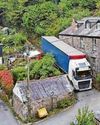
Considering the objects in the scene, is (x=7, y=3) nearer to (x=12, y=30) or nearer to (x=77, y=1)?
(x=12, y=30)

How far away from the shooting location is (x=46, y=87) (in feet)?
134

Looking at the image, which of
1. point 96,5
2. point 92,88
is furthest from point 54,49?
point 96,5

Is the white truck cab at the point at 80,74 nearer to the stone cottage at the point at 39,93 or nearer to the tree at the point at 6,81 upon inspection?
the stone cottage at the point at 39,93

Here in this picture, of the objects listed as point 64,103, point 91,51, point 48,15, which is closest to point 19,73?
point 64,103

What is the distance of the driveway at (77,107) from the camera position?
37.4 metres

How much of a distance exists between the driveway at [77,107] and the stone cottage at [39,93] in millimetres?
1617

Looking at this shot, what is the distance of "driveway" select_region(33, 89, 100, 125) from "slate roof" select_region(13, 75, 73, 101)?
1.93m

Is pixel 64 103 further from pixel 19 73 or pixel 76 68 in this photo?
pixel 19 73

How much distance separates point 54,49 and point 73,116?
49.1 feet

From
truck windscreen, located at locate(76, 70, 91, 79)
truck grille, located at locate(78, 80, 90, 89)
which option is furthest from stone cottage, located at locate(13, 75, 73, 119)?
truck windscreen, located at locate(76, 70, 91, 79)

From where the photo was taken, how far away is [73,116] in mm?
38062

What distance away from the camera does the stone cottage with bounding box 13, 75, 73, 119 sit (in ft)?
127

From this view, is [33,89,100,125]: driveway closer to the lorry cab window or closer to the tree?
the lorry cab window

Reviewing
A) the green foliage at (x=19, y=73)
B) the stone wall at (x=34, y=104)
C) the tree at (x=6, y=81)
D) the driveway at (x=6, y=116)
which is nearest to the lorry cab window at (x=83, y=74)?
the stone wall at (x=34, y=104)
